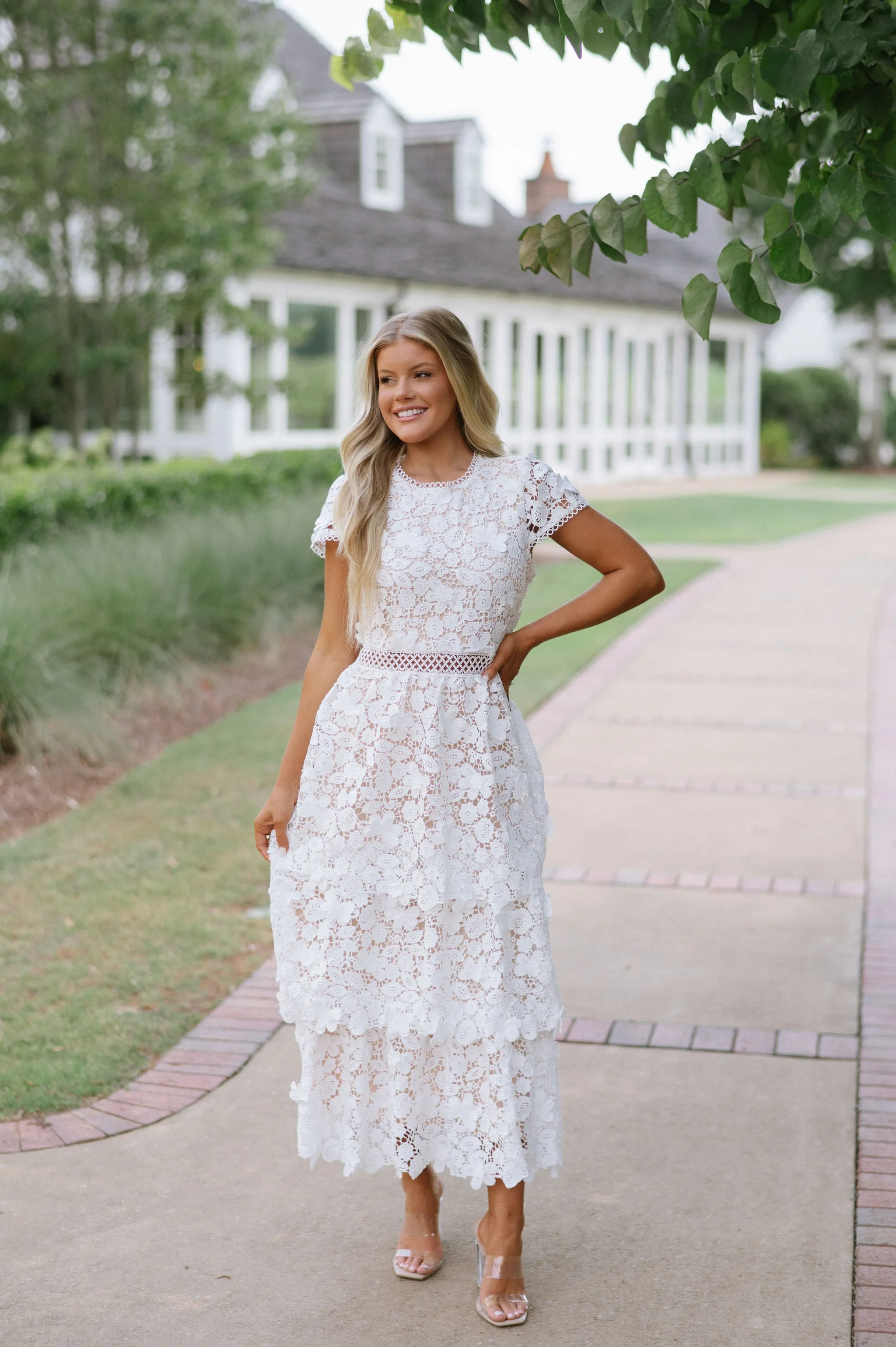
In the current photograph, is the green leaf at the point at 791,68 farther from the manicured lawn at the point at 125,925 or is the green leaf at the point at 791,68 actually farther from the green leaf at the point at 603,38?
the manicured lawn at the point at 125,925

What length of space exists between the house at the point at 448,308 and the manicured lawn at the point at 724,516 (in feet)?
8.08

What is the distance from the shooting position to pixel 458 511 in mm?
3074

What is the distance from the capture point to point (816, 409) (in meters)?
38.6

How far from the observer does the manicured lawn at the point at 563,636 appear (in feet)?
31.9

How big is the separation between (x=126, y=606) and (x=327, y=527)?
6.40 meters

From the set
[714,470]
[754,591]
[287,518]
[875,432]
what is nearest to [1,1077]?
[287,518]

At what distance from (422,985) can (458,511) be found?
0.93 metres

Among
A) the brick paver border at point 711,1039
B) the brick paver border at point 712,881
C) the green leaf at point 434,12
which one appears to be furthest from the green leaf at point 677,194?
the brick paver border at point 712,881

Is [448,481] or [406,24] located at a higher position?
[406,24]

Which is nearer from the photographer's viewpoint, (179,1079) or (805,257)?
(805,257)

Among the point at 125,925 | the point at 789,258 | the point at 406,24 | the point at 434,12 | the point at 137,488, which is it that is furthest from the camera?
the point at 137,488

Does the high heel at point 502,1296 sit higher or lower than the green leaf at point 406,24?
lower

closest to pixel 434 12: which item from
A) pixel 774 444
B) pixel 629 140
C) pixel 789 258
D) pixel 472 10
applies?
pixel 472 10

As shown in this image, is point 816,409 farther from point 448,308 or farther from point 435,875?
point 435,875
